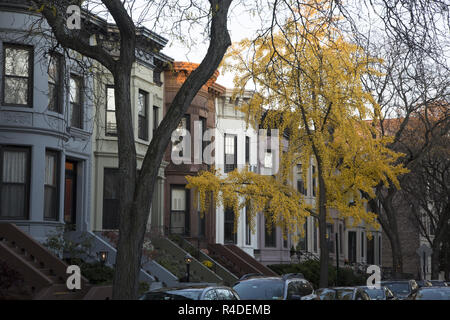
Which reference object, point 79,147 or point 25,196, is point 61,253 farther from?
point 79,147

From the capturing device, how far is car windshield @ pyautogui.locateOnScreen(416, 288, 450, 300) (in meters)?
18.7

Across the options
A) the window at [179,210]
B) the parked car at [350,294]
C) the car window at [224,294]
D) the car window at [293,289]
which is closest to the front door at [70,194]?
the window at [179,210]

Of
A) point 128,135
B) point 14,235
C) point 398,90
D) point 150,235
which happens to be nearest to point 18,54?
point 14,235

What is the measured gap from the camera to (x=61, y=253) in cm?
2573

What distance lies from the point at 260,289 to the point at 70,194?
11808 mm

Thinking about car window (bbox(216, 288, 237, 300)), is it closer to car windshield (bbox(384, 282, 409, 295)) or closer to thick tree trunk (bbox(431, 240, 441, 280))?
car windshield (bbox(384, 282, 409, 295))

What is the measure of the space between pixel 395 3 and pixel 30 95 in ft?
49.3

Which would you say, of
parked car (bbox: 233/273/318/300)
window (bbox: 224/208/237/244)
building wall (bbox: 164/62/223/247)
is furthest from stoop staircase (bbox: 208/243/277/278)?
parked car (bbox: 233/273/318/300)

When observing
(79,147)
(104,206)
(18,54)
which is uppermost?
(18,54)

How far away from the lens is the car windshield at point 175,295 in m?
13.8

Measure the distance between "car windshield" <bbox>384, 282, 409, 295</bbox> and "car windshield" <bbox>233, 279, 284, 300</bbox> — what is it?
33.7 feet

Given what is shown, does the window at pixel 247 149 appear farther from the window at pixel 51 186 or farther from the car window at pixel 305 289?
the car window at pixel 305 289

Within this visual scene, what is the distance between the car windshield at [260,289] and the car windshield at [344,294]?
156 centimetres

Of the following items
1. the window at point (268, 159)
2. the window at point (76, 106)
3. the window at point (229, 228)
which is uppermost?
the window at point (76, 106)
